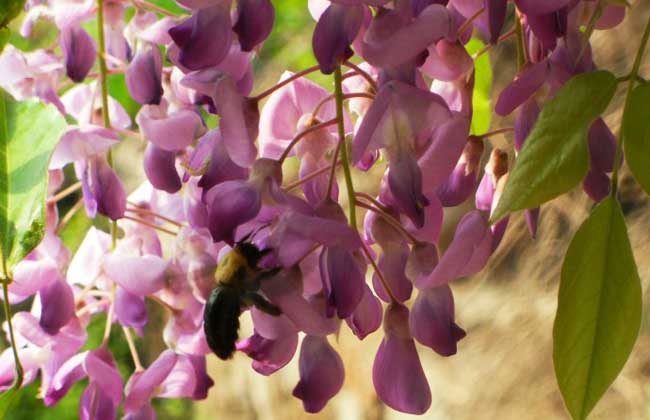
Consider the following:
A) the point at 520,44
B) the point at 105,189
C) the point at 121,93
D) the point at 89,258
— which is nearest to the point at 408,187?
the point at 520,44

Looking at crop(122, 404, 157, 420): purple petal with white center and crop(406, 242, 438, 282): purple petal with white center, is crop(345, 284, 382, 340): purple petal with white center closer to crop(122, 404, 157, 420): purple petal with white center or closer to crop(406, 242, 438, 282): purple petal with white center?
crop(406, 242, 438, 282): purple petal with white center

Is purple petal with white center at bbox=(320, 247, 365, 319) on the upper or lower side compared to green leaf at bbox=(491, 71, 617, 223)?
lower

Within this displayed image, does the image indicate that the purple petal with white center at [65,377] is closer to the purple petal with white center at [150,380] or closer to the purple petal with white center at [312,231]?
the purple petal with white center at [150,380]

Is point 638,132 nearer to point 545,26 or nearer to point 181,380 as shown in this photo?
point 545,26

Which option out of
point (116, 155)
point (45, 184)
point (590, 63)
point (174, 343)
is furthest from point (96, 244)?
point (116, 155)

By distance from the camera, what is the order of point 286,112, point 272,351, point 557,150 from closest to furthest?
point 557,150
point 272,351
point 286,112

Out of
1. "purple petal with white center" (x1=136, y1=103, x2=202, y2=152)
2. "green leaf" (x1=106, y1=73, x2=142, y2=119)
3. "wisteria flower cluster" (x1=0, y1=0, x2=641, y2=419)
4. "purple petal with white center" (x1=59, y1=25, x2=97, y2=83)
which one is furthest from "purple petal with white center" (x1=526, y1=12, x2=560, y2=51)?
"green leaf" (x1=106, y1=73, x2=142, y2=119)

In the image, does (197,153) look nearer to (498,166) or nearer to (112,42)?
(498,166)
